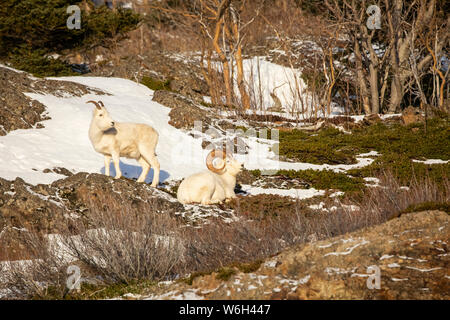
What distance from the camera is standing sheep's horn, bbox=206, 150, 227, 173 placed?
1227 cm

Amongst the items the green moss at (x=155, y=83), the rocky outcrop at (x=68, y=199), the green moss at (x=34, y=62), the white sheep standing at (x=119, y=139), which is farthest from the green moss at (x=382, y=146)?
the green moss at (x=34, y=62)

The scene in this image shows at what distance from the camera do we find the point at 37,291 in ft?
20.4

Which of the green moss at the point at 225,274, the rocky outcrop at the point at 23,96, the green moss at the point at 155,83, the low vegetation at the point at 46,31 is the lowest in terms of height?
the green moss at the point at 225,274

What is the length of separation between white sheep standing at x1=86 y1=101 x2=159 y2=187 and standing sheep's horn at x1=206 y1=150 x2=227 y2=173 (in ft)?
4.06

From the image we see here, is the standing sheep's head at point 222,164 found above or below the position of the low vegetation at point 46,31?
below

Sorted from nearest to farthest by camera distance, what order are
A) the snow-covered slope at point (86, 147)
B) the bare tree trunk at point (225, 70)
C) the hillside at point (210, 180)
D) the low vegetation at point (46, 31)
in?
the hillside at point (210, 180) → the snow-covered slope at point (86, 147) → the low vegetation at point (46, 31) → the bare tree trunk at point (225, 70)

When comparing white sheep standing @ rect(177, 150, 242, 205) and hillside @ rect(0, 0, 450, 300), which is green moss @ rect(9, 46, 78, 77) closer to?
hillside @ rect(0, 0, 450, 300)

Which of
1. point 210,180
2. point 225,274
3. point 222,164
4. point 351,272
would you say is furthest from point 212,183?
point 351,272

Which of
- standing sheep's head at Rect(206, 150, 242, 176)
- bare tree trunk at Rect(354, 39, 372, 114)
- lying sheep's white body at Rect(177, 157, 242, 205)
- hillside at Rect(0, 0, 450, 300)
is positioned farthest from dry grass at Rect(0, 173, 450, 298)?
bare tree trunk at Rect(354, 39, 372, 114)

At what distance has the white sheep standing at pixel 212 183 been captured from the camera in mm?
11297

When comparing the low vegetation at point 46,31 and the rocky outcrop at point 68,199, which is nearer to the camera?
the rocky outcrop at point 68,199

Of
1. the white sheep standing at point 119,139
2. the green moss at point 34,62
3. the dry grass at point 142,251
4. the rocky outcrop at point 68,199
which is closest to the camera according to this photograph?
the dry grass at point 142,251

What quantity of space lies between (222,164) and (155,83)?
1390 cm

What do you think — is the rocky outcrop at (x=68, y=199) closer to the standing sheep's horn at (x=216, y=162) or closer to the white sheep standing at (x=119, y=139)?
the white sheep standing at (x=119, y=139)
